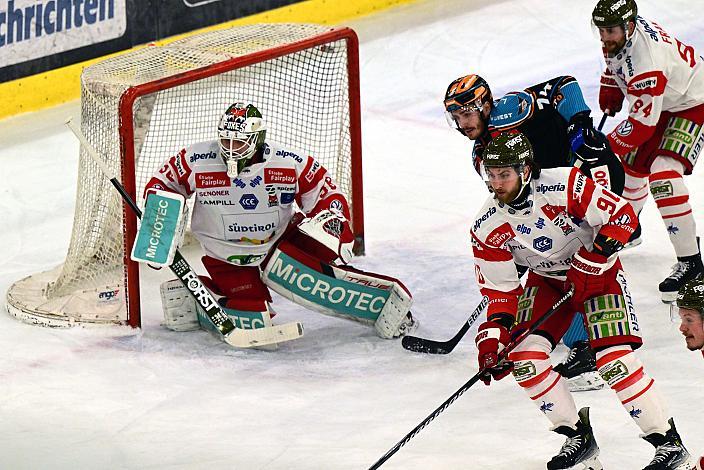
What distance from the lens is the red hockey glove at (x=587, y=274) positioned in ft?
14.2

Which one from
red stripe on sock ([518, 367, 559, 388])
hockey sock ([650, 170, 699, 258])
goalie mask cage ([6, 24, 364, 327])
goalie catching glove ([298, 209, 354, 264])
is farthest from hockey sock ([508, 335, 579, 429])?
goalie mask cage ([6, 24, 364, 327])

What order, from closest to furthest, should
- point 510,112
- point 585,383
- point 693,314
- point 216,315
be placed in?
1. point 693,314
2. point 585,383
3. point 510,112
4. point 216,315

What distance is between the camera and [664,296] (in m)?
5.75

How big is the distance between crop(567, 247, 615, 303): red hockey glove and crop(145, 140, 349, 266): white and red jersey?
1.28 m

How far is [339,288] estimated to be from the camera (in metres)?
5.55

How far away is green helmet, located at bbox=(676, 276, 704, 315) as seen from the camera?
12.2ft

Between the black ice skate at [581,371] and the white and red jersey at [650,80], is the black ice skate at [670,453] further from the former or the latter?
the white and red jersey at [650,80]

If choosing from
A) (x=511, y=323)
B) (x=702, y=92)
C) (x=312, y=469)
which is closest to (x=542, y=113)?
(x=702, y=92)

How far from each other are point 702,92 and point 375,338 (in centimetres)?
158

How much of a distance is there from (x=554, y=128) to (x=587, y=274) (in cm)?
106

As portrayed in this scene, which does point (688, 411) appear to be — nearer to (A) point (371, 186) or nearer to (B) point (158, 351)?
(B) point (158, 351)

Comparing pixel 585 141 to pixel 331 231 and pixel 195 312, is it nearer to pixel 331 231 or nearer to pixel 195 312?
pixel 331 231

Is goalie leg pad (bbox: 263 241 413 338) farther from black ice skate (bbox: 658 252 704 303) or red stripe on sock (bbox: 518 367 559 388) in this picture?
red stripe on sock (bbox: 518 367 559 388)

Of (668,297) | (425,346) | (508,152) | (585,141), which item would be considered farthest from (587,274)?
(668,297)
